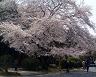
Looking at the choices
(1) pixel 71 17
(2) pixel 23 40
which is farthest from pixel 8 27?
(1) pixel 71 17

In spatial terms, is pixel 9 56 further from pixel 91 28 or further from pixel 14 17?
pixel 91 28

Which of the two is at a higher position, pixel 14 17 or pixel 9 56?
pixel 14 17

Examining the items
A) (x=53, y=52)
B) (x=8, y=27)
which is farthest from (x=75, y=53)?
(x=8, y=27)

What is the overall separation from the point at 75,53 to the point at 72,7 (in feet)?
16.5

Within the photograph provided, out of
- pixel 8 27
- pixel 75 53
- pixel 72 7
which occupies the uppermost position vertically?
pixel 72 7

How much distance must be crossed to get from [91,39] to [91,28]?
1.20 m

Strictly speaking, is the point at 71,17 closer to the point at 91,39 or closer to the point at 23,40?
the point at 91,39

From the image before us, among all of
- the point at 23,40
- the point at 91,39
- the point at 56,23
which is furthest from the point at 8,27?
the point at 91,39

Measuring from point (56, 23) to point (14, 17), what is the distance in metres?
5.42

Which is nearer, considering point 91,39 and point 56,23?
point 56,23

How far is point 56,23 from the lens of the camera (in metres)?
23.8

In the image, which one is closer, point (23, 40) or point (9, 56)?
point (23, 40)

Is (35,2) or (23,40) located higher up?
(35,2)

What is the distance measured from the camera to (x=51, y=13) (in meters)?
26.5
